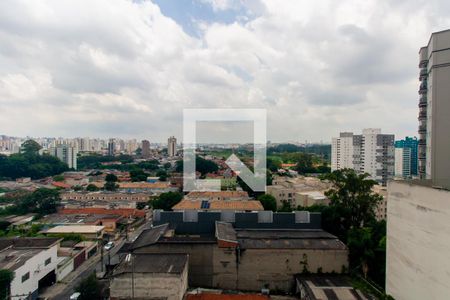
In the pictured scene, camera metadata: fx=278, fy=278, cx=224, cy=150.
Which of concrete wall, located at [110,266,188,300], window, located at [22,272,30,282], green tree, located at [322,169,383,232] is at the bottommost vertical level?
window, located at [22,272,30,282]

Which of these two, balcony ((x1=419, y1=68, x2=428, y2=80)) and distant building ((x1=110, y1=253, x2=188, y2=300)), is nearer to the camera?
distant building ((x1=110, y1=253, x2=188, y2=300))

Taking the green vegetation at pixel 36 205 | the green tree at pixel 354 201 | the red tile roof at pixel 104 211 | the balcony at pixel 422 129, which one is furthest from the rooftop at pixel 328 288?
the green vegetation at pixel 36 205

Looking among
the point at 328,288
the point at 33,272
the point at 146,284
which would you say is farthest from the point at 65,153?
the point at 328,288

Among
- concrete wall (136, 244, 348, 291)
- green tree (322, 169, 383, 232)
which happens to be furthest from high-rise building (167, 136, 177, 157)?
concrete wall (136, 244, 348, 291)

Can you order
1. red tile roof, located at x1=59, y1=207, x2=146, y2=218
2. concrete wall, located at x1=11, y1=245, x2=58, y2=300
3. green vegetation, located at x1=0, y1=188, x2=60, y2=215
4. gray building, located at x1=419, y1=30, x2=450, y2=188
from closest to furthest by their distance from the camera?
concrete wall, located at x1=11, y1=245, x2=58, y2=300, gray building, located at x1=419, y1=30, x2=450, y2=188, red tile roof, located at x1=59, y1=207, x2=146, y2=218, green vegetation, located at x1=0, y1=188, x2=60, y2=215

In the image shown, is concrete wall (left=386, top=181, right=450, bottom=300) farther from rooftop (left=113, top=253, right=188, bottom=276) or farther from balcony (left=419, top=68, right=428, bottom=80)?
balcony (left=419, top=68, right=428, bottom=80)

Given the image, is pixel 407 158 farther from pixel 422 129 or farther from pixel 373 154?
pixel 422 129

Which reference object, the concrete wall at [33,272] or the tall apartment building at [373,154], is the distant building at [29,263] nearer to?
the concrete wall at [33,272]
